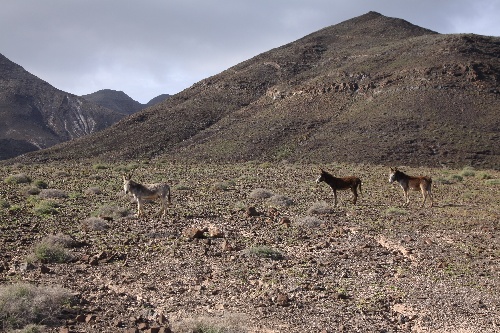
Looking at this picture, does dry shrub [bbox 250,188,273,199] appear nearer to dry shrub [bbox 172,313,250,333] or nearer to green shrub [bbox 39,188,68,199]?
green shrub [bbox 39,188,68,199]

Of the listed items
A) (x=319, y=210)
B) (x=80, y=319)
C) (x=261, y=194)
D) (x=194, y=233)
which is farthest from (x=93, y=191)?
(x=80, y=319)

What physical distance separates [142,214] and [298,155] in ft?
113

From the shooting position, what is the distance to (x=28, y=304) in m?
7.37

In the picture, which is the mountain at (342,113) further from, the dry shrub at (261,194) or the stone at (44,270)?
the stone at (44,270)

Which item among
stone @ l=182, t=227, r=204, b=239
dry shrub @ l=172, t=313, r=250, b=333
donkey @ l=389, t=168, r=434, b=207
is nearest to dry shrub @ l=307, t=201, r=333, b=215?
donkey @ l=389, t=168, r=434, b=207

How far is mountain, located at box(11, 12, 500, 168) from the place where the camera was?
4788 cm

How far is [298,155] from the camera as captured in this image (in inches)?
1916

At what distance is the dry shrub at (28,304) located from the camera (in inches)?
279

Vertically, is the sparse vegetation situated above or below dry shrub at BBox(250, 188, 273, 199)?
above

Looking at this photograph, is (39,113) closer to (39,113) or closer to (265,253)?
(39,113)

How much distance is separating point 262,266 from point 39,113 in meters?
132

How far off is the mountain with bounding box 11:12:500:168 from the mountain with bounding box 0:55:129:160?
51.1 m

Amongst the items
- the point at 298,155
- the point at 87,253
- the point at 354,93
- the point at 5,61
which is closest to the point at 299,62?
the point at 354,93

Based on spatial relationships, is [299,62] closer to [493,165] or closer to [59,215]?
[493,165]
